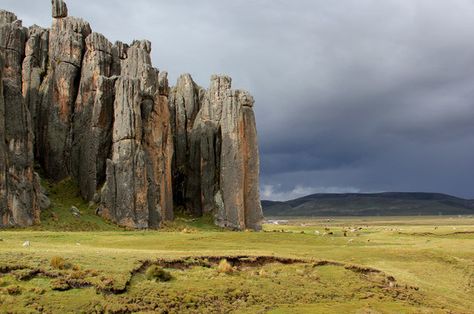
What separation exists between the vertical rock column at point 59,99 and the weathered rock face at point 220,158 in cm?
2546

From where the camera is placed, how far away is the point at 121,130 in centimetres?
9244

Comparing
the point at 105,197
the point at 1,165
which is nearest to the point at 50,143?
the point at 105,197

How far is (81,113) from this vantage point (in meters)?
99.9

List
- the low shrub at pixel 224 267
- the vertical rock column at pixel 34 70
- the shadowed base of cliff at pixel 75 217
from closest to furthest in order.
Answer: the low shrub at pixel 224 267, the shadowed base of cliff at pixel 75 217, the vertical rock column at pixel 34 70

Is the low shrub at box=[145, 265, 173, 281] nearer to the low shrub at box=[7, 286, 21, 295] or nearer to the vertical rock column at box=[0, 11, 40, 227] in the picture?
the low shrub at box=[7, 286, 21, 295]

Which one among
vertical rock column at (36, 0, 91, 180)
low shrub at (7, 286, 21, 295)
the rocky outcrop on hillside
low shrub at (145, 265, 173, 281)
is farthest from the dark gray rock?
low shrub at (7, 286, 21, 295)

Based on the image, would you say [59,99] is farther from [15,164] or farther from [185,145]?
[185,145]

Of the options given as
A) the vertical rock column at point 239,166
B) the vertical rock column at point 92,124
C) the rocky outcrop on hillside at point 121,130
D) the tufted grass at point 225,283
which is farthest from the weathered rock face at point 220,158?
the tufted grass at point 225,283

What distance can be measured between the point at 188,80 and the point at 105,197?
1757 inches

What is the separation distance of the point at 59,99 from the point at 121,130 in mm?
17060

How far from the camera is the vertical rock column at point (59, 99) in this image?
3942 inches

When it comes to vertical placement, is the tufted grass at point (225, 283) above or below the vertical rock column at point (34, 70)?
below

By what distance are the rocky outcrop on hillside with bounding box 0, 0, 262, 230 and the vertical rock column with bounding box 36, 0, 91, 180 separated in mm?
181

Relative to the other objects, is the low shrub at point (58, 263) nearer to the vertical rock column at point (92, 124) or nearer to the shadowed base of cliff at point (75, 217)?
the shadowed base of cliff at point (75, 217)
